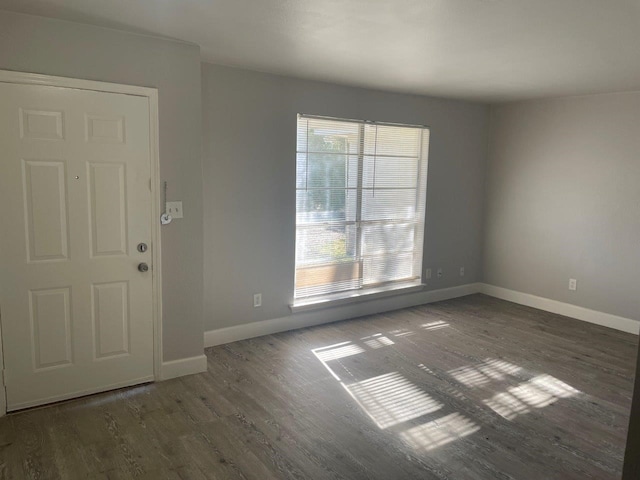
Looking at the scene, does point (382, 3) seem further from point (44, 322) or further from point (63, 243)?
point (44, 322)

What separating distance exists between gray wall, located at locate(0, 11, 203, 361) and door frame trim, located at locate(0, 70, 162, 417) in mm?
36

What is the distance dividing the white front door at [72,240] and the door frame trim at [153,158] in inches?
1.3

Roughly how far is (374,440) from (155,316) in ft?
5.78

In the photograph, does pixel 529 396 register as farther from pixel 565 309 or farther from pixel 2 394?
pixel 2 394

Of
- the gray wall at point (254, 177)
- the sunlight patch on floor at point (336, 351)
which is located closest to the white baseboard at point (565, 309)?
the gray wall at point (254, 177)

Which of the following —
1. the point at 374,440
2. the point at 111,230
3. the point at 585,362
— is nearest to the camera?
the point at 374,440

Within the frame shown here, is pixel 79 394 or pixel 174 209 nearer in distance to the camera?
pixel 79 394

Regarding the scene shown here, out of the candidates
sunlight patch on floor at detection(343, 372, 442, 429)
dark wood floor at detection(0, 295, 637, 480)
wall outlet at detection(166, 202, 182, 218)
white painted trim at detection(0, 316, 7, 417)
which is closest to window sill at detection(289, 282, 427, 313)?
dark wood floor at detection(0, 295, 637, 480)

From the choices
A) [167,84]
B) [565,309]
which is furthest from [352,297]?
[167,84]

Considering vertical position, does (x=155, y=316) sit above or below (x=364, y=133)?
below

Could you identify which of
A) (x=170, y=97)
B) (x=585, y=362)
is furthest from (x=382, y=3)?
(x=585, y=362)

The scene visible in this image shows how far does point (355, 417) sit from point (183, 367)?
1.38 m

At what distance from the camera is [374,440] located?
9.09ft

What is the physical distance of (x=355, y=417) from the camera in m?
3.03
